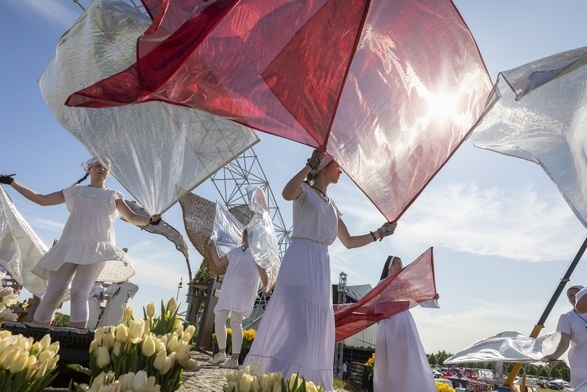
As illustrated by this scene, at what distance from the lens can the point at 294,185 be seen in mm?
3420

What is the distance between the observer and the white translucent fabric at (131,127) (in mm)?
3467

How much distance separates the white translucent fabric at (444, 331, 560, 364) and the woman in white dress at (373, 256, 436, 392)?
1.99ft

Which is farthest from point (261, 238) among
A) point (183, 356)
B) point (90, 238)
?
point (183, 356)

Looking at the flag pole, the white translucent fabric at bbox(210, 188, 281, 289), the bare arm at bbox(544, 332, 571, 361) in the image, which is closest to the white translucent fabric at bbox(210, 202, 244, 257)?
the white translucent fabric at bbox(210, 188, 281, 289)

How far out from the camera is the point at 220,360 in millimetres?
6363

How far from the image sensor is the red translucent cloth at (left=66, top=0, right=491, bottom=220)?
2.66 metres

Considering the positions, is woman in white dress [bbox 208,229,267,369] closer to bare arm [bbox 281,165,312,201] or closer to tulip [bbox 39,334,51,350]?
bare arm [bbox 281,165,312,201]

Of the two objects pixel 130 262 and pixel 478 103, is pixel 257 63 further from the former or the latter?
pixel 130 262

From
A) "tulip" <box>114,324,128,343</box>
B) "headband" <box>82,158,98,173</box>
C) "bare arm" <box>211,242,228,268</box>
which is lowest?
"tulip" <box>114,324,128,343</box>

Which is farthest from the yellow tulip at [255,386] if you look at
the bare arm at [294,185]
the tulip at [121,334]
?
the bare arm at [294,185]

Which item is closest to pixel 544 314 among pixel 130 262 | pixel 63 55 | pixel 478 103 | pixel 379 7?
pixel 478 103

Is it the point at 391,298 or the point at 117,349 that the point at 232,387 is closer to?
the point at 117,349

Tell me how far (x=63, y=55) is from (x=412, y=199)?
9.25ft

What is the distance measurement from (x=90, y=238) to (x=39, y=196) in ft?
2.46
